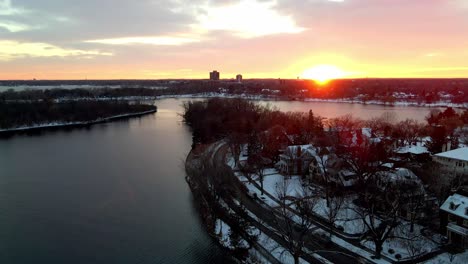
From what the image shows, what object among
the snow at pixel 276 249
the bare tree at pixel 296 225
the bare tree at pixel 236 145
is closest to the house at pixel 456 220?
the bare tree at pixel 296 225

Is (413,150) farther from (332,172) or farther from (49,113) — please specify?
(49,113)

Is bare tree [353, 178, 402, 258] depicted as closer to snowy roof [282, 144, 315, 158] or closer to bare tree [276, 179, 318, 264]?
bare tree [276, 179, 318, 264]

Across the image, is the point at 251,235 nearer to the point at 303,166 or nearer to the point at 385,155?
the point at 303,166

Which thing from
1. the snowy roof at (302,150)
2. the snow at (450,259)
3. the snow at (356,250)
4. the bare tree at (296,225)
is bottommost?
the snow at (356,250)

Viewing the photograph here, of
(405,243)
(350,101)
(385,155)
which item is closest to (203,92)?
(350,101)

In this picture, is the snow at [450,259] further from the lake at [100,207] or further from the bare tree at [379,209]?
the lake at [100,207]

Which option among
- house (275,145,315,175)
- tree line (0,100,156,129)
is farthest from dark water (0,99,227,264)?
tree line (0,100,156,129)
